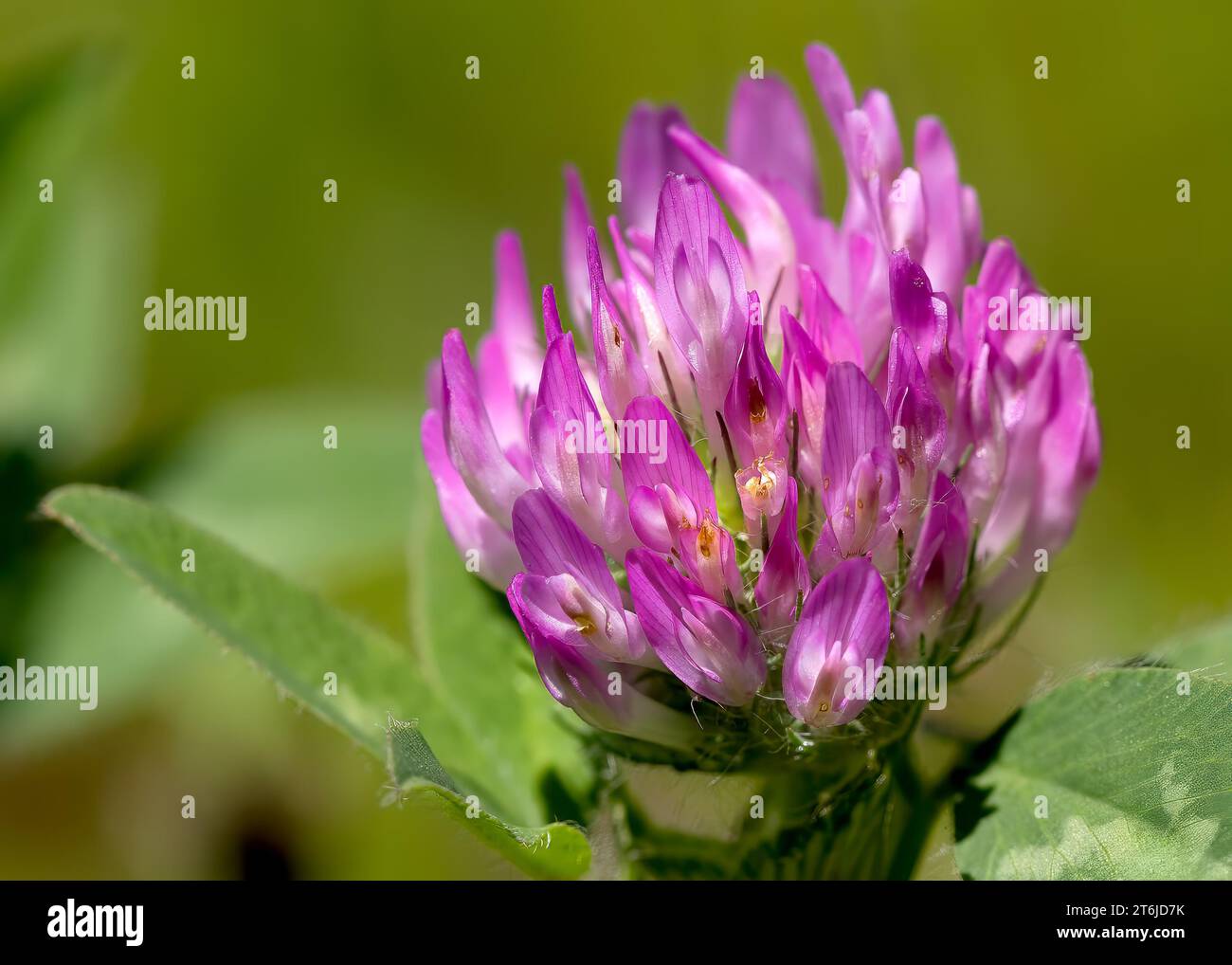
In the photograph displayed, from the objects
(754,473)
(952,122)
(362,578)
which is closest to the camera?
(754,473)

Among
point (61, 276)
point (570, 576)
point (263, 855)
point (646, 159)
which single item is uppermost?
point (61, 276)

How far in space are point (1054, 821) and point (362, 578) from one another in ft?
7.71

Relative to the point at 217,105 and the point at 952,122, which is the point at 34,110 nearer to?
the point at 217,105

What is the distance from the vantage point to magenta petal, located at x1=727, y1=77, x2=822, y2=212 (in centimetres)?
189

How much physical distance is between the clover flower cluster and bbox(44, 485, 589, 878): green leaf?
313mm

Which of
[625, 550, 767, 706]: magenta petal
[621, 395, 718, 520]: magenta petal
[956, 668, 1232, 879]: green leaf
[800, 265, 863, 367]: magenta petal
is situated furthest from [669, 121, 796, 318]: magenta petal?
[956, 668, 1232, 879]: green leaf

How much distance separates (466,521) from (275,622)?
38cm

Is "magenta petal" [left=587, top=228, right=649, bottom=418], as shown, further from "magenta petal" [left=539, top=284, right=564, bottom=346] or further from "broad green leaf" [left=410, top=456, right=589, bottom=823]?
"broad green leaf" [left=410, top=456, right=589, bottom=823]

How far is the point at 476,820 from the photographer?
1412mm

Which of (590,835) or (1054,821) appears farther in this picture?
(590,835)

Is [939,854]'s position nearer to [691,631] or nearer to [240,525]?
[691,631]

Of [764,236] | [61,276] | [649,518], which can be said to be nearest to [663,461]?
[649,518]

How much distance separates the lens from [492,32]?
172 inches
